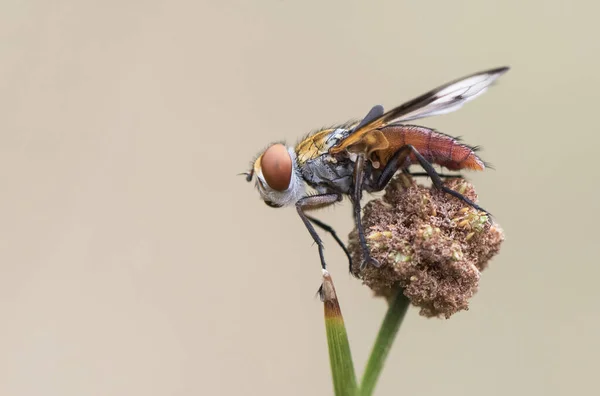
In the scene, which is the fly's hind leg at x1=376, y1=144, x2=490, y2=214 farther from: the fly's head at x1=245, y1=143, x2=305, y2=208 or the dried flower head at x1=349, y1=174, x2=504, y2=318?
the fly's head at x1=245, y1=143, x2=305, y2=208

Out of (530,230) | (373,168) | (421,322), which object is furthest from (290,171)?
(530,230)

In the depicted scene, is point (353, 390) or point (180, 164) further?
point (180, 164)

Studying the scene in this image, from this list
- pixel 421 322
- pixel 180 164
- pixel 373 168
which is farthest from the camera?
pixel 180 164

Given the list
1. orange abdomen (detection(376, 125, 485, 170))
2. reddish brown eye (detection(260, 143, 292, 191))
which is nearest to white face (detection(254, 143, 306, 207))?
reddish brown eye (detection(260, 143, 292, 191))

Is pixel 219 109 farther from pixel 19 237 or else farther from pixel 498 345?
pixel 498 345

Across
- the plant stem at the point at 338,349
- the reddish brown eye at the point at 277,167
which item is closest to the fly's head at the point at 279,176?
the reddish brown eye at the point at 277,167

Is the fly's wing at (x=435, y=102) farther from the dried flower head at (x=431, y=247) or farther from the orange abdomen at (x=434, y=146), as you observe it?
the dried flower head at (x=431, y=247)
